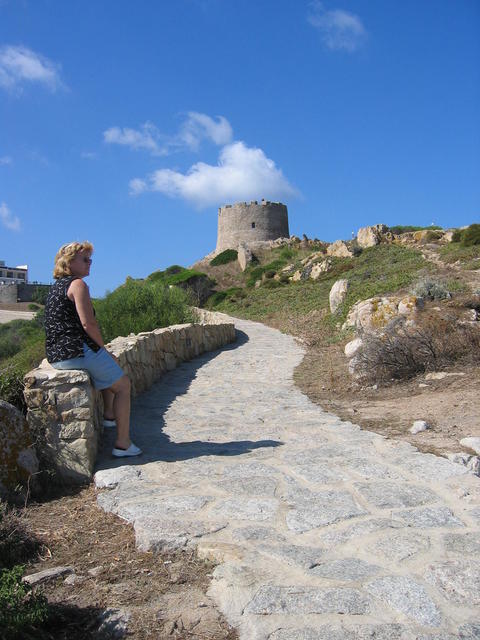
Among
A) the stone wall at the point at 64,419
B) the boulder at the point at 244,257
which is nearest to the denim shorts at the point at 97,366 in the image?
the stone wall at the point at 64,419

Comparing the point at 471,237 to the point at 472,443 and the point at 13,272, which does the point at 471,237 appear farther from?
the point at 13,272

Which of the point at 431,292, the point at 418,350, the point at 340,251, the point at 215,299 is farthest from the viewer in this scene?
the point at 215,299

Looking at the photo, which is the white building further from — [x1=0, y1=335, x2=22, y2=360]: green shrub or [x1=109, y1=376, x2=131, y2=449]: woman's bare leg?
[x1=109, y1=376, x2=131, y2=449]: woman's bare leg

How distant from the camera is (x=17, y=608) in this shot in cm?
222

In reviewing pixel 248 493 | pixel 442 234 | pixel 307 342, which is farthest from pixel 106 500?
pixel 442 234

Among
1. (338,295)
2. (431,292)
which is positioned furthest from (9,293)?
(431,292)

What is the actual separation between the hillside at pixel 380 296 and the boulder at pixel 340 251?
20 centimetres

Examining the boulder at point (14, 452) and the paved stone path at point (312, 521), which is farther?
the boulder at point (14, 452)

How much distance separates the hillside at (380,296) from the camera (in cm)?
587

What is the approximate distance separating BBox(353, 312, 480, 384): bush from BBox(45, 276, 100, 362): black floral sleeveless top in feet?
15.1

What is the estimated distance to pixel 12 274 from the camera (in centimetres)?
11188

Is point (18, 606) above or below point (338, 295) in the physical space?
below

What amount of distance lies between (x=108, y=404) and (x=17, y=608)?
306cm

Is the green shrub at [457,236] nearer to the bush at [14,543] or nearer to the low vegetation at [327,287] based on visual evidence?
the low vegetation at [327,287]
